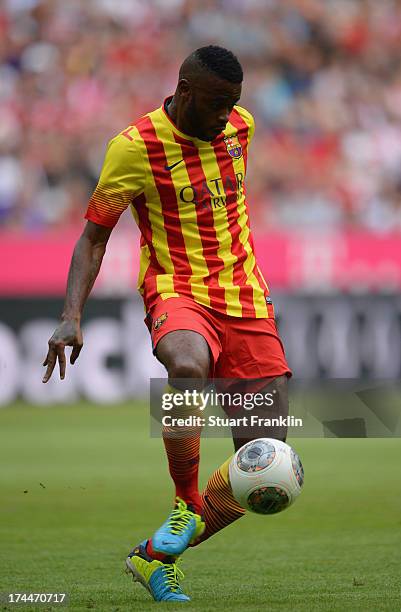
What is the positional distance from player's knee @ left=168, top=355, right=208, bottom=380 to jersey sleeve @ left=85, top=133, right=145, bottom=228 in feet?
2.34

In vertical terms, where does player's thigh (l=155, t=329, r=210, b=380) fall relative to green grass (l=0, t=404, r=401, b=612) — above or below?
above

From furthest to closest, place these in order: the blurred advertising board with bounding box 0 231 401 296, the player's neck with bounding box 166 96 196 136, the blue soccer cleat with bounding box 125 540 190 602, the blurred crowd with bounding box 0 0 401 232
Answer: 1. the blurred crowd with bounding box 0 0 401 232
2. the blurred advertising board with bounding box 0 231 401 296
3. the player's neck with bounding box 166 96 196 136
4. the blue soccer cleat with bounding box 125 540 190 602

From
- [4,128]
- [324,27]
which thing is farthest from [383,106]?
[4,128]

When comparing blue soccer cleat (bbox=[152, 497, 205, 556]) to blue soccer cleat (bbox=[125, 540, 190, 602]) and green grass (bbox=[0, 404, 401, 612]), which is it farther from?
green grass (bbox=[0, 404, 401, 612])

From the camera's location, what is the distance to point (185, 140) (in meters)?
4.84

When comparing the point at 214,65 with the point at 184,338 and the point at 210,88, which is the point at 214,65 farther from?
the point at 184,338

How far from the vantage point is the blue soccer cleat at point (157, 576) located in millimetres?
4457

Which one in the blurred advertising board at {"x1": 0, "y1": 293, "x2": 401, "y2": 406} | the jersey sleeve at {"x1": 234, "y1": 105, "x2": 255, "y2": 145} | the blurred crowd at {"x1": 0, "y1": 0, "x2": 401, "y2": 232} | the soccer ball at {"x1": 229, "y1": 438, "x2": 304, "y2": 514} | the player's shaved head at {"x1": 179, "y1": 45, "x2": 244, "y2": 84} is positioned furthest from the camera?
the blurred crowd at {"x1": 0, "y1": 0, "x2": 401, "y2": 232}

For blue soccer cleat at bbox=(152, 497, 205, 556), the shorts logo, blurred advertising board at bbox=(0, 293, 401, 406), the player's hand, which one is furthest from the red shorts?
blurred advertising board at bbox=(0, 293, 401, 406)

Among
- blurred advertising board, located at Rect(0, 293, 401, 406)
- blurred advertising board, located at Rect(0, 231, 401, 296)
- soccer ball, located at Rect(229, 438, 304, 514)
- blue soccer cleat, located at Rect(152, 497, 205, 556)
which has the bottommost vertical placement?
blurred advertising board, located at Rect(0, 293, 401, 406)

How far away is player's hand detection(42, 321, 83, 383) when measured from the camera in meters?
4.40

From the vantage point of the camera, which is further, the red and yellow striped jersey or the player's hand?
the red and yellow striped jersey

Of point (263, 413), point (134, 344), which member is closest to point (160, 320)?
point (263, 413)

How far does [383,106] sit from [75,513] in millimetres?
11262
